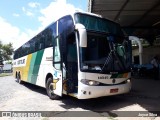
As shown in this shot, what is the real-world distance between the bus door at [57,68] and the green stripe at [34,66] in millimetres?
2131

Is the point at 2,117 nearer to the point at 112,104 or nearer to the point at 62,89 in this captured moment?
the point at 62,89

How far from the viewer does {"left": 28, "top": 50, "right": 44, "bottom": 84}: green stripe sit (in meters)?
12.2

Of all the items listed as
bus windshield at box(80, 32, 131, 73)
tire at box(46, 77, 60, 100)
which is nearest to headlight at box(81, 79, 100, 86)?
bus windshield at box(80, 32, 131, 73)

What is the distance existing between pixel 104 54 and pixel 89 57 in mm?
619

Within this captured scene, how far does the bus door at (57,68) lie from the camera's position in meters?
9.03

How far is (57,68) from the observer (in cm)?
937

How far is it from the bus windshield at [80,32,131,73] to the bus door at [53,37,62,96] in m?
1.47

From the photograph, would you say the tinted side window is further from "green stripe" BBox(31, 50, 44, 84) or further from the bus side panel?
"green stripe" BBox(31, 50, 44, 84)

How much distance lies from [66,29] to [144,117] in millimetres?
4094

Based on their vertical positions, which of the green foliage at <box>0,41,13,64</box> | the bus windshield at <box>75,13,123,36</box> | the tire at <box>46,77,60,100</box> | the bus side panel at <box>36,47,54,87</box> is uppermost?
the green foliage at <box>0,41,13,64</box>

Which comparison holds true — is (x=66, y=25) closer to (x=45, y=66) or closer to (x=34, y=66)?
(x=45, y=66)

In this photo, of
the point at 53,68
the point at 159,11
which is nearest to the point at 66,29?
the point at 53,68

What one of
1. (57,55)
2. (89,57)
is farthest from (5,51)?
(89,57)

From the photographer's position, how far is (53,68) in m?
9.90
